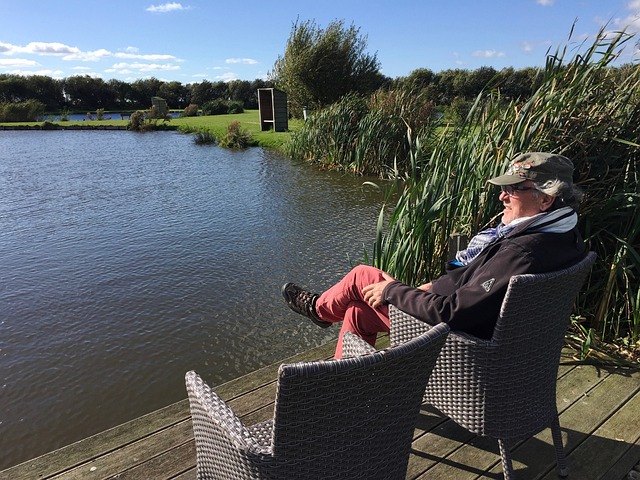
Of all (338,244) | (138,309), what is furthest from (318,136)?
(138,309)

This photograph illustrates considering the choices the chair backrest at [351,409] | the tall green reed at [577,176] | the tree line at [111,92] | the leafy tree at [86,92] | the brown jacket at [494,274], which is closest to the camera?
the chair backrest at [351,409]

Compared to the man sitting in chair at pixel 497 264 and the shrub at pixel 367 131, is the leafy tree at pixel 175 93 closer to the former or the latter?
the shrub at pixel 367 131

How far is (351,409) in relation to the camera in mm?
1098

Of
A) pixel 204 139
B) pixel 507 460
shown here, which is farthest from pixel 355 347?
pixel 204 139

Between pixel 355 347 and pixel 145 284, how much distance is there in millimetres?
4068

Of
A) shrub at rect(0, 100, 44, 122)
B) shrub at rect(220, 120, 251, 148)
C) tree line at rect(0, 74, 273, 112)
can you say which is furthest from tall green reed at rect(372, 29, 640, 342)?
tree line at rect(0, 74, 273, 112)

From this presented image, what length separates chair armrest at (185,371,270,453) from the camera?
1.15 meters

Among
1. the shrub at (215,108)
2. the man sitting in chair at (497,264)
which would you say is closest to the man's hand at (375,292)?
the man sitting in chair at (497,264)

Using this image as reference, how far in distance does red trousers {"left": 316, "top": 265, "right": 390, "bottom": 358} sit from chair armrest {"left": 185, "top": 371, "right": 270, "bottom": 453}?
2.62 feet

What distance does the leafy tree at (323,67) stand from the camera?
20.1 meters

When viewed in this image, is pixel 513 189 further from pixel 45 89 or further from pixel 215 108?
pixel 45 89

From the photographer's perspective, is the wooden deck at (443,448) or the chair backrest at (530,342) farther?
the wooden deck at (443,448)

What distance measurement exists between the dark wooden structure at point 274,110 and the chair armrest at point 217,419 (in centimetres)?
1969

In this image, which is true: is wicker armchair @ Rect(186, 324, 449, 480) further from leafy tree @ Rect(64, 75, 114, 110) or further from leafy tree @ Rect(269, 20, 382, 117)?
leafy tree @ Rect(64, 75, 114, 110)
